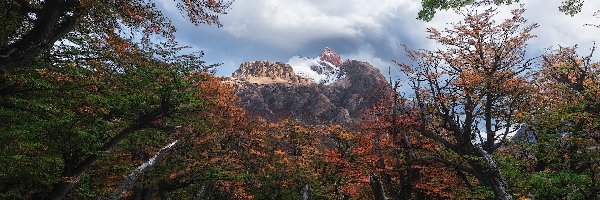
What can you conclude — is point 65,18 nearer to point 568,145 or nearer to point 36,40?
point 36,40

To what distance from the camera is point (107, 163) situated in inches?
744

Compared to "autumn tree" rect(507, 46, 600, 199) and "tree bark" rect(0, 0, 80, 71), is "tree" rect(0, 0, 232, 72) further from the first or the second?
"autumn tree" rect(507, 46, 600, 199)

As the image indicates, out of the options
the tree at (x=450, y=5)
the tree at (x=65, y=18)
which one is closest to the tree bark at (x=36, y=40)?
the tree at (x=65, y=18)

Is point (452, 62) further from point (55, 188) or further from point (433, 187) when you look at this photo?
point (55, 188)

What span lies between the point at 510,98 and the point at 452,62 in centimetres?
400

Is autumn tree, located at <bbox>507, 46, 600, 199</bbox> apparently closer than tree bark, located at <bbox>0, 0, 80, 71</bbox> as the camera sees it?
No

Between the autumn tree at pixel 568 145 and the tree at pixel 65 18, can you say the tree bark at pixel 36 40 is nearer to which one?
the tree at pixel 65 18

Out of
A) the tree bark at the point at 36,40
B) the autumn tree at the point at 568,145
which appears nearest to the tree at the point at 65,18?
the tree bark at the point at 36,40

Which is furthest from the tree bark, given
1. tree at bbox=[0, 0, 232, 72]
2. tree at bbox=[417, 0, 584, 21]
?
tree at bbox=[417, 0, 584, 21]

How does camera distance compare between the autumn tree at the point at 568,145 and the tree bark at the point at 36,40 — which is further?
the autumn tree at the point at 568,145

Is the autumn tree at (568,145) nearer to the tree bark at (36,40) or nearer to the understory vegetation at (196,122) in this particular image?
the understory vegetation at (196,122)

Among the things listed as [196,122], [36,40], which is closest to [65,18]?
[36,40]

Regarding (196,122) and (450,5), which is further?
(196,122)

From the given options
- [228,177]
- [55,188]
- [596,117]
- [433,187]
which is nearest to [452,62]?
[433,187]
